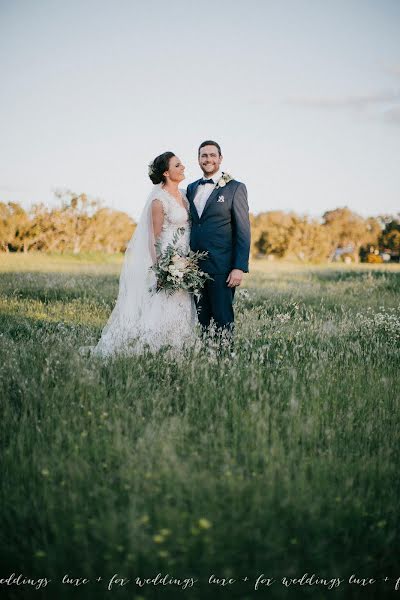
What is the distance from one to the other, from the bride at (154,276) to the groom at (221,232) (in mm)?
374

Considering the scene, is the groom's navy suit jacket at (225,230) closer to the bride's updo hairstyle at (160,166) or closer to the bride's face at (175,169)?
the bride's face at (175,169)

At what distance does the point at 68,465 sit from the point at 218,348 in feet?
8.50

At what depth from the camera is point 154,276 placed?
6.77 meters

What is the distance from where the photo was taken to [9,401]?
4301 millimetres

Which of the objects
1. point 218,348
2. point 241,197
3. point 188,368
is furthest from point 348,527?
point 241,197

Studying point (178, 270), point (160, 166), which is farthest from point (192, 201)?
point (178, 270)

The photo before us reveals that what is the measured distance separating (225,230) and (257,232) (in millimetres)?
74911

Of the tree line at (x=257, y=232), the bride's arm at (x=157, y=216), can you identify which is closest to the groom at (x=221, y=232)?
the bride's arm at (x=157, y=216)

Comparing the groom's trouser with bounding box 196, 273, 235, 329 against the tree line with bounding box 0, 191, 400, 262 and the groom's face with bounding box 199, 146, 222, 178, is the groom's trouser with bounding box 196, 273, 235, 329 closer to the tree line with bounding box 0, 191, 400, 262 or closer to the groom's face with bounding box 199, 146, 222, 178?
the groom's face with bounding box 199, 146, 222, 178

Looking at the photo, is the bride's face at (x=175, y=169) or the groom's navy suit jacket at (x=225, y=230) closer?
the groom's navy suit jacket at (x=225, y=230)

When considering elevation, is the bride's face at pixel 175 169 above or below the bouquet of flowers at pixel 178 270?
above

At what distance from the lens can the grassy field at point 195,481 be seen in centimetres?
247

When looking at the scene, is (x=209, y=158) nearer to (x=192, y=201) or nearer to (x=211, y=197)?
(x=211, y=197)

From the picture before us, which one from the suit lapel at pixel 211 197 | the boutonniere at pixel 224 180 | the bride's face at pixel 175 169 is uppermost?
the bride's face at pixel 175 169
